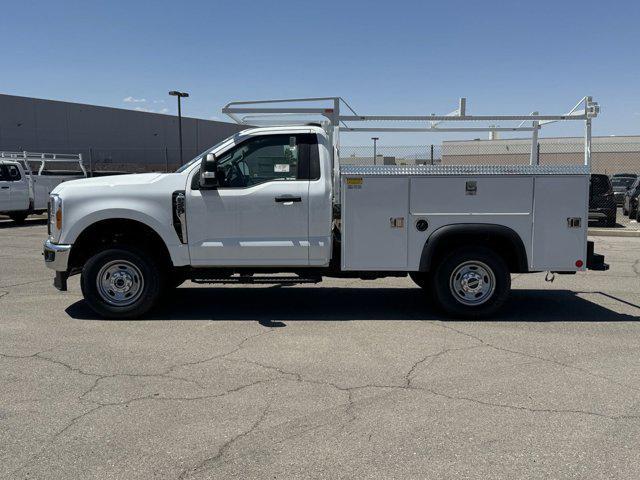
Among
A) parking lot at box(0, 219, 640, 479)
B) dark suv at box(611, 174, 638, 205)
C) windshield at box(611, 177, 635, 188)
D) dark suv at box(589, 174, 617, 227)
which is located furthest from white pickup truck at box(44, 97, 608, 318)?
windshield at box(611, 177, 635, 188)

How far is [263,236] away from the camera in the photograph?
6.48 m

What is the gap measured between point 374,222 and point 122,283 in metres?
→ 2.94

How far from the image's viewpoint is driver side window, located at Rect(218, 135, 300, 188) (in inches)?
255

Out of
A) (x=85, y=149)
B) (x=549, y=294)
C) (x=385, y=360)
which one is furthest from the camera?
(x=85, y=149)

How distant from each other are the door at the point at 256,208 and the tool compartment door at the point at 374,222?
47 centimetres

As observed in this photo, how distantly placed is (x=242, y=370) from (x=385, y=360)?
1293 mm

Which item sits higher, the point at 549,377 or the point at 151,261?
the point at 151,261

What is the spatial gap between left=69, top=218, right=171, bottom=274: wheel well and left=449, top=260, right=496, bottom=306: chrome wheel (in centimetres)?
330

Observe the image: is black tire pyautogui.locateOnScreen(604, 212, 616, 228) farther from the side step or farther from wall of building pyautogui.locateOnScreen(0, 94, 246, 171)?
wall of building pyautogui.locateOnScreen(0, 94, 246, 171)

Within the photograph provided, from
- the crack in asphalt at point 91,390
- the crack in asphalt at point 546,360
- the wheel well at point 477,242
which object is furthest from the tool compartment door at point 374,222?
the crack in asphalt at point 91,390

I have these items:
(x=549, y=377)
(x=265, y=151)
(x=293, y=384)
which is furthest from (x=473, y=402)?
(x=265, y=151)

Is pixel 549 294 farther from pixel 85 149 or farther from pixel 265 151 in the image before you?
pixel 85 149

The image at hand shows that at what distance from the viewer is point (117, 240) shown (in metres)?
6.72

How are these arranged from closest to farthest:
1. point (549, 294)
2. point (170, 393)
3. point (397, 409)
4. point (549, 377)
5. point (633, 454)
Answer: point (633, 454) → point (397, 409) → point (170, 393) → point (549, 377) → point (549, 294)
